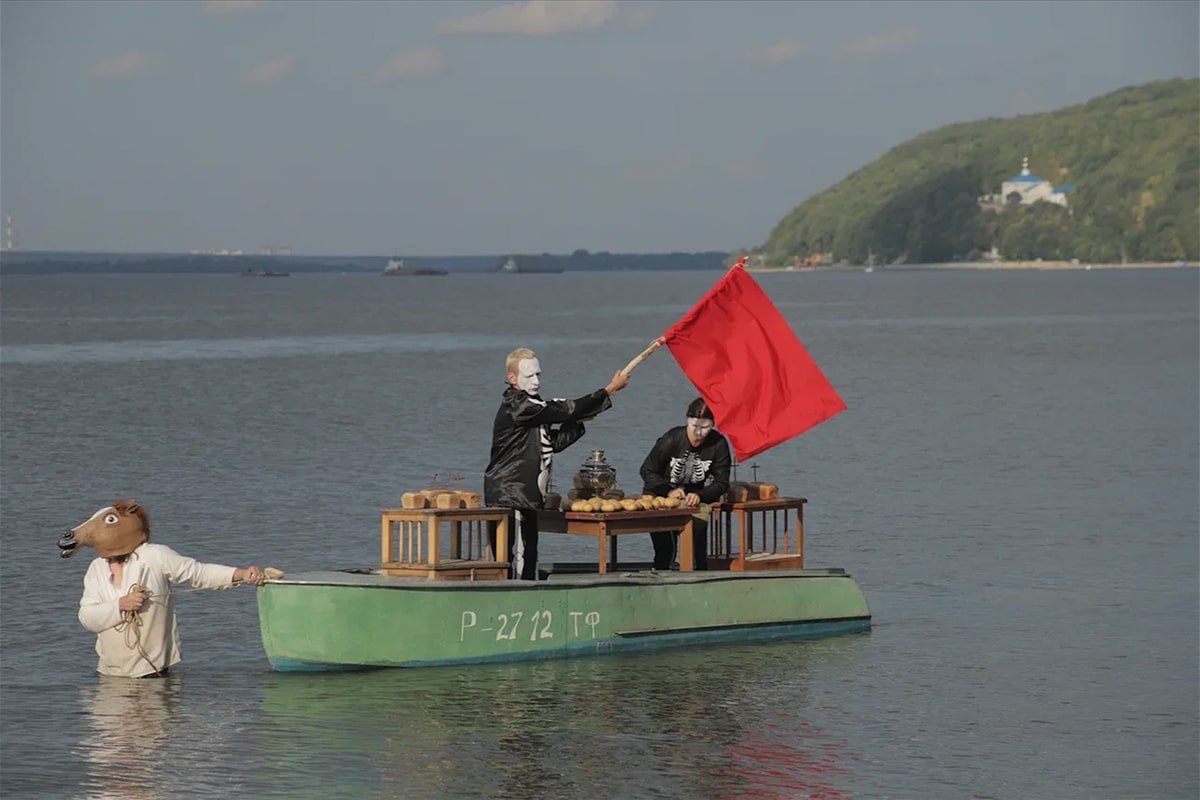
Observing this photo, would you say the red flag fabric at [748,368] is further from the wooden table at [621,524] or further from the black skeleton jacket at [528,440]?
the black skeleton jacket at [528,440]

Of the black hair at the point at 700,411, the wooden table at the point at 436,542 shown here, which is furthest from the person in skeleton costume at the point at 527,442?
the black hair at the point at 700,411

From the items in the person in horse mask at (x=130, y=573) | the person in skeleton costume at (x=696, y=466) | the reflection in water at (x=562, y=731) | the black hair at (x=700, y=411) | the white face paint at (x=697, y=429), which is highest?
the black hair at (x=700, y=411)

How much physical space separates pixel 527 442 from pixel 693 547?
1995 millimetres

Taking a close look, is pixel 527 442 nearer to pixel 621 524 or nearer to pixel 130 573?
pixel 621 524

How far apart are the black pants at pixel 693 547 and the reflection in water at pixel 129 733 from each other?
13.4 ft

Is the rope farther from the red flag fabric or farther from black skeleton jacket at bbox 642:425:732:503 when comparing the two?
the red flag fabric

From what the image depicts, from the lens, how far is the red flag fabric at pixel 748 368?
58.7ft

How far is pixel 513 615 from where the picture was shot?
16.3 meters

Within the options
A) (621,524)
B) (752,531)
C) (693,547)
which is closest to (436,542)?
(621,524)

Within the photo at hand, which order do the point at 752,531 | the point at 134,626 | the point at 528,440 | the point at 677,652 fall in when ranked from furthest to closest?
1. the point at 752,531
2. the point at 677,652
3. the point at 528,440
4. the point at 134,626

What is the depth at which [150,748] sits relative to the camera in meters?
14.2

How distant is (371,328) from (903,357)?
4390 centimetres

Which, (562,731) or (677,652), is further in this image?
(677,652)

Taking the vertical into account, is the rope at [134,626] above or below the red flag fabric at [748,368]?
below
